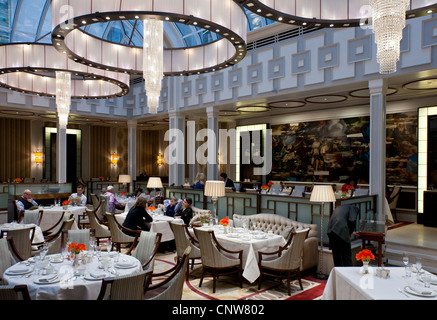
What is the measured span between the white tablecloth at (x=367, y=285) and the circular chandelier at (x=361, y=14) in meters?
2.12

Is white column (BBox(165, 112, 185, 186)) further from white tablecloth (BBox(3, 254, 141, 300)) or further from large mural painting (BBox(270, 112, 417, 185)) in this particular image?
white tablecloth (BBox(3, 254, 141, 300))

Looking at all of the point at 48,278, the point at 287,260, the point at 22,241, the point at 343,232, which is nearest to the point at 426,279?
the point at 343,232

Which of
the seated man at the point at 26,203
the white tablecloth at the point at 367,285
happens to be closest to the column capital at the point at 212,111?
the seated man at the point at 26,203

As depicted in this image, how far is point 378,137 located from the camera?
7.74 meters

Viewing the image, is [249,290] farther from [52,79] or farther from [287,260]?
[52,79]

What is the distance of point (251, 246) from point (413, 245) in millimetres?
3770

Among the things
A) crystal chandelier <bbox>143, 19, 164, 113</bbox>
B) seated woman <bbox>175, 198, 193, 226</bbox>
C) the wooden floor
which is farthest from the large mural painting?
crystal chandelier <bbox>143, 19, 164, 113</bbox>

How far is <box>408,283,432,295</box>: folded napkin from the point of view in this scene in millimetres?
2977

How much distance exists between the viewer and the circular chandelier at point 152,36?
3.87 m

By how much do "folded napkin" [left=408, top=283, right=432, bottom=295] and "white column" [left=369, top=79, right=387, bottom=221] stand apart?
4799mm

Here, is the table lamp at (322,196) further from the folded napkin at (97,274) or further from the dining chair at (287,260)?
the folded napkin at (97,274)

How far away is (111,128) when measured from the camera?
63.1 feet
